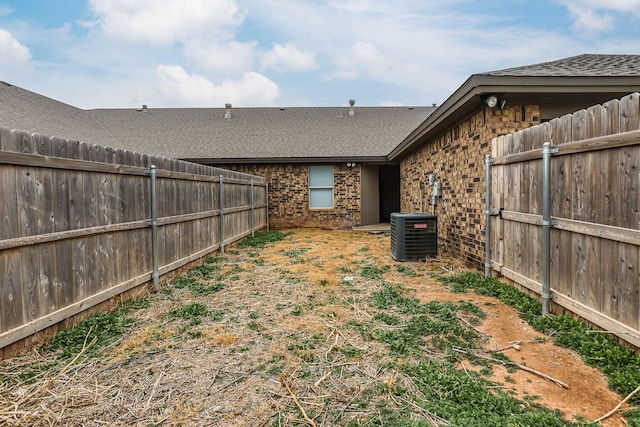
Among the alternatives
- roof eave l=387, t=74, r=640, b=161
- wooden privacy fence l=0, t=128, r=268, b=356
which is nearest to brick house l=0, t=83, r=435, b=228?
wooden privacy fence l=0, t=128, r=268, b=356

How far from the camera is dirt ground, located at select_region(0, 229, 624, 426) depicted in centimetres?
217

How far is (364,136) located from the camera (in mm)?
15266

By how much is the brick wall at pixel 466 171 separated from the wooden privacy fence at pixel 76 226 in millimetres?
4899

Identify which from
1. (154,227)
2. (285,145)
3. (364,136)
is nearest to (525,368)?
(154,227)

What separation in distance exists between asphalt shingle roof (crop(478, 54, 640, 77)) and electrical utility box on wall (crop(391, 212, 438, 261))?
2.85 m

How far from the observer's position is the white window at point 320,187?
13922 millimetres

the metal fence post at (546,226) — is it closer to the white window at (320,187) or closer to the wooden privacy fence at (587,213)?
the wooden privacy fence at (587,213)

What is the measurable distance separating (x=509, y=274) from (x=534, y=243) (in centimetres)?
74

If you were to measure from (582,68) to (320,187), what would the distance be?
9.42 m

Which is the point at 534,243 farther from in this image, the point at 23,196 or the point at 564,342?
the point at 23,196

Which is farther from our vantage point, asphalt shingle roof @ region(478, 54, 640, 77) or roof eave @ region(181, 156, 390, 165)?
roof eave @ region(181, 156, 390, 165)

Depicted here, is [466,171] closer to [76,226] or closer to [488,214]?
[488,214]

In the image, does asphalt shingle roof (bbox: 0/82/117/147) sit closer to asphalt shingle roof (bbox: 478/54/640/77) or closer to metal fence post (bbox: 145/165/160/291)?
metal fence post (bbox: 145/165/160/291)

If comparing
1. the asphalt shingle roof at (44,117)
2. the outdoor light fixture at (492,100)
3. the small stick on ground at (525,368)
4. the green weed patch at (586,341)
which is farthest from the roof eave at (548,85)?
the asphalt shingle roof at (44,117)
